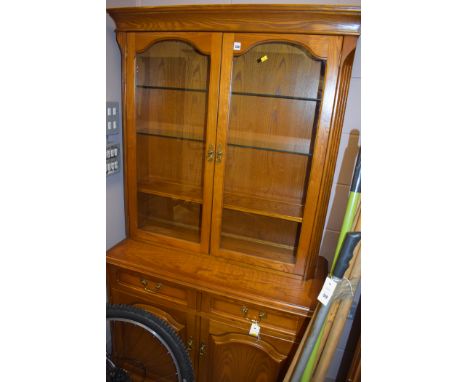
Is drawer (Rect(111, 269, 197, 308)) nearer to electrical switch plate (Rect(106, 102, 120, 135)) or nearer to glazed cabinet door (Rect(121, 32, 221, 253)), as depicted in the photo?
glazed cabinet door (Rect(121, 32, 221, 253))

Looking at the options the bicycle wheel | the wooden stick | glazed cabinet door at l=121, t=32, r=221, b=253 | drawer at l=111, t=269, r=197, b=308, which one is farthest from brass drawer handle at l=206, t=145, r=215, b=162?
the bicycle wheel

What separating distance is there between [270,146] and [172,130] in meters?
0.53

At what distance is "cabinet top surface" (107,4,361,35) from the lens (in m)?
1.00

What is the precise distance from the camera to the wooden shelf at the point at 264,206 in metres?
1.33

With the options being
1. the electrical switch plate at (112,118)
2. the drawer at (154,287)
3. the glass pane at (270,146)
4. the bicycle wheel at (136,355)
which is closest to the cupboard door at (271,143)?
the glass pane at (270,146)

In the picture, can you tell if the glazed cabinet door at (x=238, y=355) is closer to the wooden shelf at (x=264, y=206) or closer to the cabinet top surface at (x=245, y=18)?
the wooden shelf at (x=264, y=206)

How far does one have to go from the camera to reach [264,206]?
1.39 metres

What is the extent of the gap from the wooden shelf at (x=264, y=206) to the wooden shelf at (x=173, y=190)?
164mm

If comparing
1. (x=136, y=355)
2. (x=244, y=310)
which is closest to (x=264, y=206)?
(x=244, y=310)

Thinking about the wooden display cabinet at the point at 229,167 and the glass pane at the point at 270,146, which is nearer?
the wooden display cabinet at the point at 229,167

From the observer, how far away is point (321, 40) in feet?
3.47
